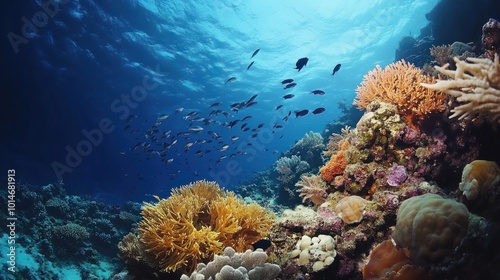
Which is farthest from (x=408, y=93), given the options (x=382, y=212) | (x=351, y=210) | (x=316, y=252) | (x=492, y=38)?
(x=316, y=252)

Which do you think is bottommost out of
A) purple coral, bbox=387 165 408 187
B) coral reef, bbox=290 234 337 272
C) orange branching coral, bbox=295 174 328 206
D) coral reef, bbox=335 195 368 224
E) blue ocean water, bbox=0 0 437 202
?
coral reef, bbox=290 234 337 272

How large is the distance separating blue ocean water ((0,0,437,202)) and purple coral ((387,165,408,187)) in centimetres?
832

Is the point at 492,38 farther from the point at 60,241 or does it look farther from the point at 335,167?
the point at 60,241

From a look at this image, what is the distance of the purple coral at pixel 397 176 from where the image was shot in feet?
14.8

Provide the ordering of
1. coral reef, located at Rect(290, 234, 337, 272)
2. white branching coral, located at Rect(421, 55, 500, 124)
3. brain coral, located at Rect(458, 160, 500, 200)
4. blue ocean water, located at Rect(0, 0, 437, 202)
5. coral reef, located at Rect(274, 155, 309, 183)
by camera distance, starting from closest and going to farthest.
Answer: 1. white branching coral, located at Rect(421, 55, 500, 124)
2. brain coral, located at Rect(458, 160, 500, 200)
3. coral reef, located at Rect(290, 234, 337, 272)
4. coral reef, located at Rect(274, 155, 309, 183)
5. blue ocean water, located at Rect(0, 0, 437, 202)

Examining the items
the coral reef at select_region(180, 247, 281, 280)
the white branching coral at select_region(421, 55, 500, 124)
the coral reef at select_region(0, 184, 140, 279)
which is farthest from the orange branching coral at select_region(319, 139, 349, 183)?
the coral reef at select_region(0, 184, 140, 279)

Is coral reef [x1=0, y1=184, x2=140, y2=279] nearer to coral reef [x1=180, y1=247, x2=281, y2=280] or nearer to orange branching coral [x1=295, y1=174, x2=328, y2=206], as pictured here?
orange branching coral [x1=295, y1=174, x2=328, y2=206]

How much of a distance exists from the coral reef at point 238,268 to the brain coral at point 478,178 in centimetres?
242

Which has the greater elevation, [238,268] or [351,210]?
[351,210]

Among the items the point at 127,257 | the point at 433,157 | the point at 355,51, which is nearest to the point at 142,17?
the point at 127,257

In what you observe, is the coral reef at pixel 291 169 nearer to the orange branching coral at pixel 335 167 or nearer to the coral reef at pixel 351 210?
the orange branching coral at pixel 335 167

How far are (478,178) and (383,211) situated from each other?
48.9 inches

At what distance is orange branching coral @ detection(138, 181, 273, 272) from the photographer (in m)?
3.60

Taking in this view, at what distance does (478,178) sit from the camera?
3.10 meters
